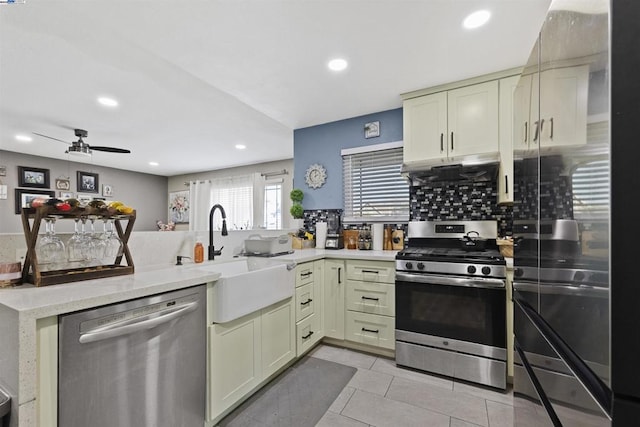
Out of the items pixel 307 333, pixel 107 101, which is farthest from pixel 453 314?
pixel 107 101

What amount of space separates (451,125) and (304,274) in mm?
1820

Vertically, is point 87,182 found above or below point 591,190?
above

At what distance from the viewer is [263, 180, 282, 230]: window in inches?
222

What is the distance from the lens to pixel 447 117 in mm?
2455

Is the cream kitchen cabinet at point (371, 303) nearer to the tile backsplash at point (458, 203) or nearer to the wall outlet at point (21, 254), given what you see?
the tile backsplash at point (458, 203)

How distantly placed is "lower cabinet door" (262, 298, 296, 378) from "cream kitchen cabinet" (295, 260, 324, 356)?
0.09 metres

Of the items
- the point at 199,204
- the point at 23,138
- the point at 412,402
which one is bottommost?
the point at 412,402

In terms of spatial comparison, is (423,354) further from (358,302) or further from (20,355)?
(20,355)

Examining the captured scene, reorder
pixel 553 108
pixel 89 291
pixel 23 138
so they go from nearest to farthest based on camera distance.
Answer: pixel 553 108, pixel 89 291, pixel 23 138

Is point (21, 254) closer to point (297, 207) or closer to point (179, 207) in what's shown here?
point (297, 207)

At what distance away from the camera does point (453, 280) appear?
6.52 ft

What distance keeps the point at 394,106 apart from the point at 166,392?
9.61ft

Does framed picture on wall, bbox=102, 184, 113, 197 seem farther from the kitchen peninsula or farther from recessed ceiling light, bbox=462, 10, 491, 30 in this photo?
recessed ceiling light, bbox=462, 10, 491, 30

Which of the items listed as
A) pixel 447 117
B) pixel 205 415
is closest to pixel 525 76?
pixel 447 117
